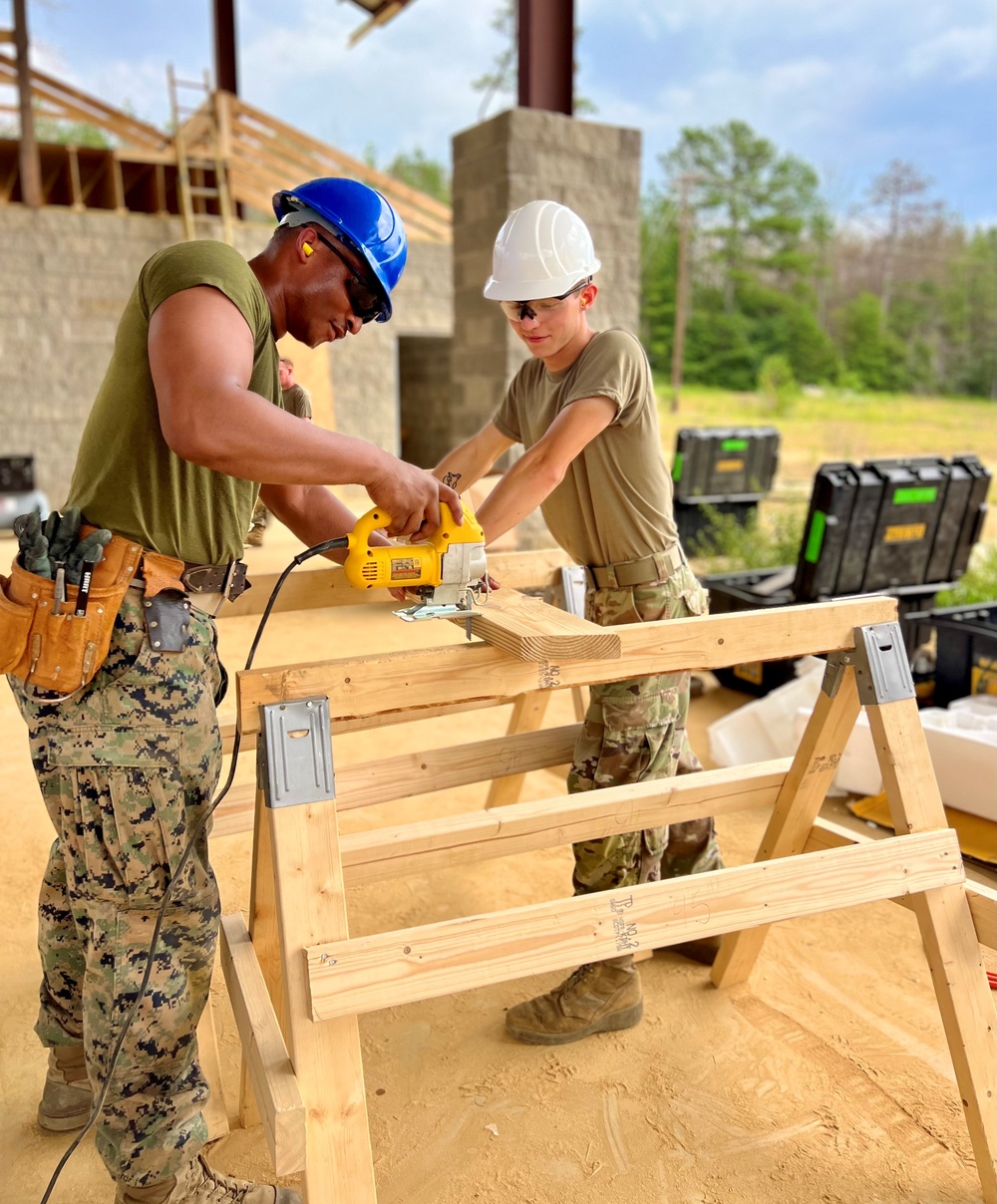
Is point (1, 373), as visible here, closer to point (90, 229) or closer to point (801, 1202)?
point (90, 229)

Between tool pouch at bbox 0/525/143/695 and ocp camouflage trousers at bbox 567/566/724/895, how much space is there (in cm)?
140

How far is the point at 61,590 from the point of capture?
5.63 ft

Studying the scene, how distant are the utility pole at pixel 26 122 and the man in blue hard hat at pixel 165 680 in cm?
1131

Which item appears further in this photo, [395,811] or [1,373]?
[1,373]

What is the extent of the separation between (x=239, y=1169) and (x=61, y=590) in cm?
141

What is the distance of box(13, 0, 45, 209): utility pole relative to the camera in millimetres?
11312

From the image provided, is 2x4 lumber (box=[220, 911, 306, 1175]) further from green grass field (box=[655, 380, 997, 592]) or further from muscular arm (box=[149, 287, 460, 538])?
green grass field (box=[655, 380, 997, 592])

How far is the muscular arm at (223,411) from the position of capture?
1.55 m

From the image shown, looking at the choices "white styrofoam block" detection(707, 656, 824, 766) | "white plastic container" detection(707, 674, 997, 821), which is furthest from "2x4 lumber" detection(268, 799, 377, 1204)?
"white styrofoam block" detection(707, 656, 824, 766)

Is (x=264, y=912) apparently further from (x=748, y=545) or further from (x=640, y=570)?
(x=748, y=545)

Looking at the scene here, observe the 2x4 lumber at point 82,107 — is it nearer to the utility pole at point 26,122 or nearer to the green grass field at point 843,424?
the utility pole at point 26,122

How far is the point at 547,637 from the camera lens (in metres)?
1.83

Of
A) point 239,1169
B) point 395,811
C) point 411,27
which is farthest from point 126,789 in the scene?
point 411,27

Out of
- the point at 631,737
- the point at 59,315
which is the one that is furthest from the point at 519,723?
the point at 59,315
